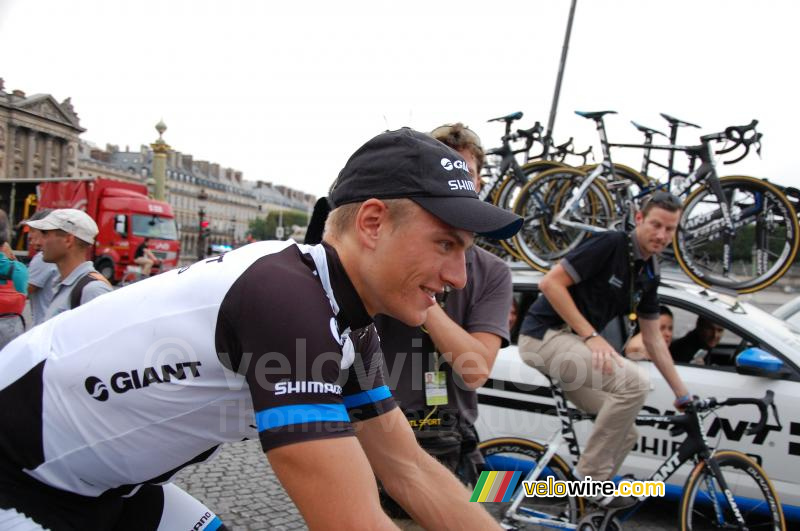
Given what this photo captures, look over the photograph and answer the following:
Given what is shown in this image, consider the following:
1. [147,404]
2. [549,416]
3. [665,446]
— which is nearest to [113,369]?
[147,404]

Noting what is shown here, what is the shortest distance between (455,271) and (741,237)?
4.63 metres

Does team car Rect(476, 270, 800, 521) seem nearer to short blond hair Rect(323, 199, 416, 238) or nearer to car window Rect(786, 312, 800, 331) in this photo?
car window Rect(786, 312, 800, 331)

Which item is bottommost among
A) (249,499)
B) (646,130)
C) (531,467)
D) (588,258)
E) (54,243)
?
(249,499)

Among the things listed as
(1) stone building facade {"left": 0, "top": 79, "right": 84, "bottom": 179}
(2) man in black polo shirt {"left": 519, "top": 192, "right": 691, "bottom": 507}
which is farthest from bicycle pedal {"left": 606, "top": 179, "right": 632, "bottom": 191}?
(1) stone building facade {"left": 0, "top": 79, "right": 84, "bottom": 179}

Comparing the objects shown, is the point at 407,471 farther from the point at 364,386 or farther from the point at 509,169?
the point at 509,169

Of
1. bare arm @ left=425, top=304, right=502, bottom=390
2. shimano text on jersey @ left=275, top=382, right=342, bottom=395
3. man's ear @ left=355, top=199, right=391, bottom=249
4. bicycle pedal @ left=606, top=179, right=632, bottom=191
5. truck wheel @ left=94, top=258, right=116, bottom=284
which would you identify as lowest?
truck wheel @ left=94, top=258, right=116, bottom=284

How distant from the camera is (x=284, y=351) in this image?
115cm

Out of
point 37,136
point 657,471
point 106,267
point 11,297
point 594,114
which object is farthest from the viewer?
point 37,136

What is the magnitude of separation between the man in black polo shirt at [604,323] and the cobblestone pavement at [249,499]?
97 centimetres

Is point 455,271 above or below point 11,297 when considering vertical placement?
above

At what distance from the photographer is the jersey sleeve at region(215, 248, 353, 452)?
1146 millimetres

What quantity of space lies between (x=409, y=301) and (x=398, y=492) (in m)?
0.58

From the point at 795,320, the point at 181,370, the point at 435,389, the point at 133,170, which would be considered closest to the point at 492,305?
the point at 435,389

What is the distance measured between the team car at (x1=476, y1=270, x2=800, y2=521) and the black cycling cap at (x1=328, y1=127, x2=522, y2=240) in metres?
2.84
